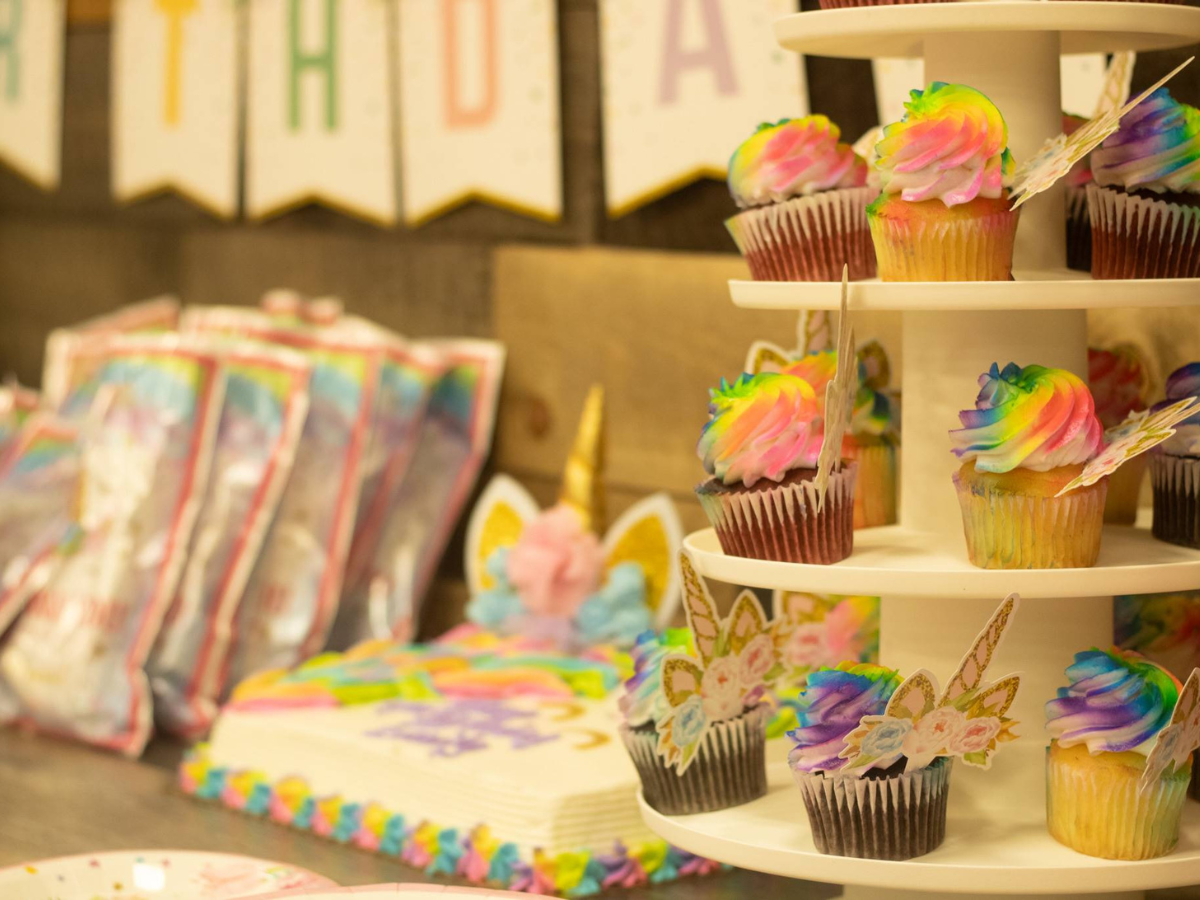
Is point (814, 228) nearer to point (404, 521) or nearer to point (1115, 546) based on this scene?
point (1115, 546)

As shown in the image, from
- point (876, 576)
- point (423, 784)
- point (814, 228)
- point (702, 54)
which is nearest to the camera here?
point (876, 576)

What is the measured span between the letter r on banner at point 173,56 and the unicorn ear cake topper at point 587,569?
0.97m

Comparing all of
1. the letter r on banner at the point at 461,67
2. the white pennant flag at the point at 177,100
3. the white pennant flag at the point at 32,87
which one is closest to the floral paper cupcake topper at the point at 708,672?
the letter r on banner at the point at 461,67

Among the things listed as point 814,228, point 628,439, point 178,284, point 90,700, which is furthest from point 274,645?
point 814,228

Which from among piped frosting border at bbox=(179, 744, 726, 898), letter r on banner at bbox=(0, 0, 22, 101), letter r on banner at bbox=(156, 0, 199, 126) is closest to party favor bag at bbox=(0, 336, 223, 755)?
piped frosting border at bbox=(179, 744, 726, 898)

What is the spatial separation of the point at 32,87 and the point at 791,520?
6.78 feet

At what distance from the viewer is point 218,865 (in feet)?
3.55

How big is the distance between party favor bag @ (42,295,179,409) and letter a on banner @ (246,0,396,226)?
201mm

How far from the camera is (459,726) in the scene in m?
1.59

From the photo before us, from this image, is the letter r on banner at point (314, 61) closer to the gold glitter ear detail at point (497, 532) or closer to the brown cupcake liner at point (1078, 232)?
the gold glitter ear detail at point (497, 532)

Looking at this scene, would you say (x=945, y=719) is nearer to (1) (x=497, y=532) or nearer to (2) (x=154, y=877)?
(2) (x=154, y=877)

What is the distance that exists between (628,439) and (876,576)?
0.90 metres

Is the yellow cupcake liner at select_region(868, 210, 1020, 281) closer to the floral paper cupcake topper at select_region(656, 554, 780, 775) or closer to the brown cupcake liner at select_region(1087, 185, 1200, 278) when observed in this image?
the brown cupcake liner at select_region(1087, 185, 1200, 278)

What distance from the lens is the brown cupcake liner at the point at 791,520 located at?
109 cm
